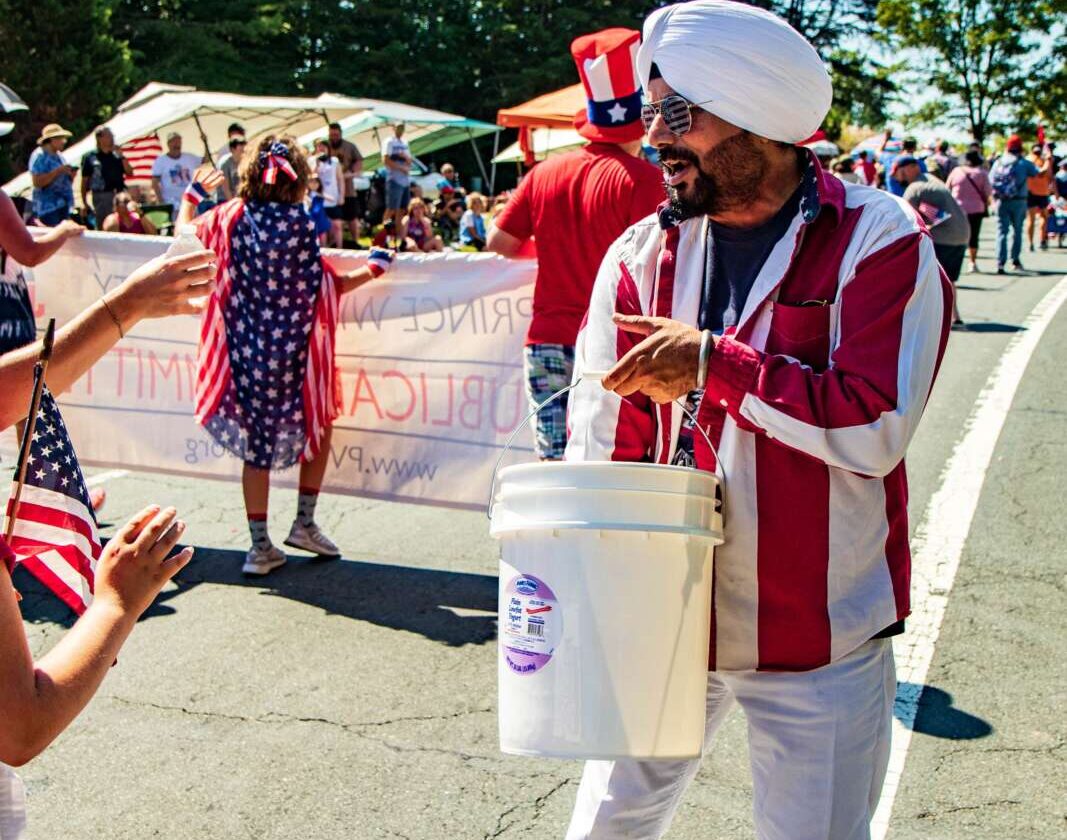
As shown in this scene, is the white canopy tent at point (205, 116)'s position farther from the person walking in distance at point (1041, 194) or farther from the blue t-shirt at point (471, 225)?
the person walking in distance at point (1041, 194)

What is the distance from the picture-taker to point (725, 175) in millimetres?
2479

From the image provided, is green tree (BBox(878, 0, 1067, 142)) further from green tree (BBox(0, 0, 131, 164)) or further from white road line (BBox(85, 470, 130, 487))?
white road line (BBox(85, 470, 130, 487))

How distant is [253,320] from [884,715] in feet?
13.2

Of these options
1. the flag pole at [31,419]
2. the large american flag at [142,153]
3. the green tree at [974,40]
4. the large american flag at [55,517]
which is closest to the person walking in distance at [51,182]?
the large american flag at [142,153]

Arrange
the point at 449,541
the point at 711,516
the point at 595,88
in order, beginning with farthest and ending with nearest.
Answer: the point at 449,541 → the point at 595,88 → the point at 711,516

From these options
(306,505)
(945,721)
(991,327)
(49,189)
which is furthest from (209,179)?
(49,189)

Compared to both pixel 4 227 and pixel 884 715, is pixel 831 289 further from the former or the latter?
pixel 4 227

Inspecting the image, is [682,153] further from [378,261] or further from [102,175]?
[102,175]

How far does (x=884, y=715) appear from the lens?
8.04 feet

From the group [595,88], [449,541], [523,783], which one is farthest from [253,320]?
[523,783]

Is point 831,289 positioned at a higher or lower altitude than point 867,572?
higher

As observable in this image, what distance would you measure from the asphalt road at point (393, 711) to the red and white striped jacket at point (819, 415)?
140 cm

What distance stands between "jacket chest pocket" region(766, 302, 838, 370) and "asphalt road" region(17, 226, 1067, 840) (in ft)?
5.70

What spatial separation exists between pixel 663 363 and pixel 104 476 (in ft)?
20.1
